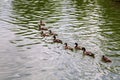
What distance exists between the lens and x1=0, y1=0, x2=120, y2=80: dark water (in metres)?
15.4

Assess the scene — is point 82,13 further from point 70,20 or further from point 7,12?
point 7,12

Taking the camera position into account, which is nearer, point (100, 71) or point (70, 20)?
point (100, 71)

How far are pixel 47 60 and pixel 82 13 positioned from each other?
16119 millimetres

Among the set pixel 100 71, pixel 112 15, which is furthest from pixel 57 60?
pixel 112 15

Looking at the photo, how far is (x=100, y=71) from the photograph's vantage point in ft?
50.9

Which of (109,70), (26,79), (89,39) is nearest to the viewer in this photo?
(26,79)

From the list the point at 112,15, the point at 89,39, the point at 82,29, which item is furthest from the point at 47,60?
the point at 112,15

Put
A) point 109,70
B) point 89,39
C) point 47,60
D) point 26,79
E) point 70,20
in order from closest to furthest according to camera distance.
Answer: point 26,79
point 109,70
point 47,60
point 89,39
point 70,20

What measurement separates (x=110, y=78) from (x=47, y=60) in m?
4.21

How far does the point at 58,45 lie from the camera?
20.3 m

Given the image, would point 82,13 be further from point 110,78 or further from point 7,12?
point 110,78

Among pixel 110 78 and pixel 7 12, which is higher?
pixel 7 12

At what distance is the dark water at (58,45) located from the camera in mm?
15372

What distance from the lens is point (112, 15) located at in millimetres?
31297
